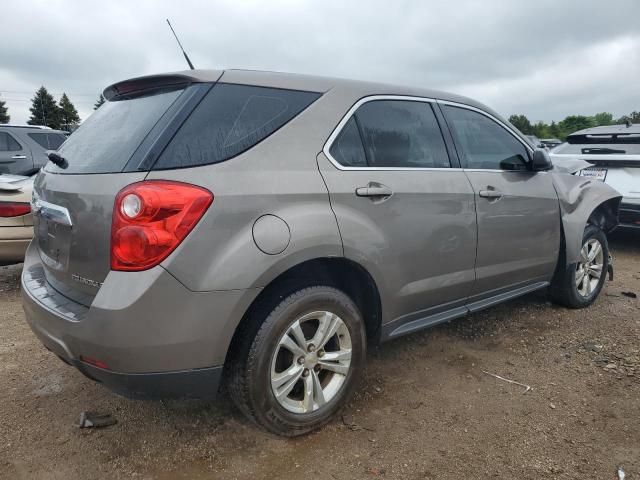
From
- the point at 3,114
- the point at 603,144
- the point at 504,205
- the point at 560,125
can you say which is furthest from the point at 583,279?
the point at 3,114

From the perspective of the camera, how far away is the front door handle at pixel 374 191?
8.27ft

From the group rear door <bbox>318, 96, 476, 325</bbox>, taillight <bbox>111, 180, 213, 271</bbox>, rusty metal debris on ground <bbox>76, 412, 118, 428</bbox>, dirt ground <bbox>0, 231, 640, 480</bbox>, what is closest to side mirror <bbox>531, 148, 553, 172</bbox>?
rear door <bbox>318, 96, 476, 325</bbox>

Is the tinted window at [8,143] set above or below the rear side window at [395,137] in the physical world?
above

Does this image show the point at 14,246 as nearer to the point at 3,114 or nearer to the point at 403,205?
the point at 403,205

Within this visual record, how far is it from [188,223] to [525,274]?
2666mm

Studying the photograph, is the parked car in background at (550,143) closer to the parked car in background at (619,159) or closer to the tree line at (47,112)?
the parked car in background at (619,159)

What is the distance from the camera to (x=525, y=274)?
3.68 m

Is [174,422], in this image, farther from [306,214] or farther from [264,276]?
[306,214]

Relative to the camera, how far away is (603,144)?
21.2ft

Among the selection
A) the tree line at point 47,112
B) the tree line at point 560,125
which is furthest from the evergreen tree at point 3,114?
the tree line at point 560,125

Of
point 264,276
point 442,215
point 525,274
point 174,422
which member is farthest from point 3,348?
point 525,274

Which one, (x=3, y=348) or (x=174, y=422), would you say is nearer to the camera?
(x=174, y=422)

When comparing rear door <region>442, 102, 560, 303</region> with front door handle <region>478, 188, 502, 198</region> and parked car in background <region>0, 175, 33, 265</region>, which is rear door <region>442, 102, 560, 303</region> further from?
parked car in background <region>0, 175, 33, 265</region>

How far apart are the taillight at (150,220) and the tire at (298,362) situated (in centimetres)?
53
